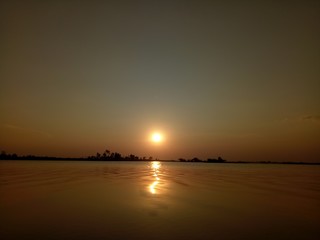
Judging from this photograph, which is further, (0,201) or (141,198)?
(141,198)

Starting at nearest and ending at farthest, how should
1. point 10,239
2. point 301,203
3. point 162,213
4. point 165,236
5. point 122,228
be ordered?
point 10,239 < point 165,236 < point 122,228 < point 162,213 < point 301,203

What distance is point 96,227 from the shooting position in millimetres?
11750

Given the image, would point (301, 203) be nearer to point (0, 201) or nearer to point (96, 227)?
point (96, 227)

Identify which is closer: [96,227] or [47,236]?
[47,236]

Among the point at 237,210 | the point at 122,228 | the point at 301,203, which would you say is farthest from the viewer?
the point at 301,203

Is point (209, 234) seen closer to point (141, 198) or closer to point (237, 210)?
point (237, 210)

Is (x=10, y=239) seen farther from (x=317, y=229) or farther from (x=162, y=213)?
(x=317, y=229)

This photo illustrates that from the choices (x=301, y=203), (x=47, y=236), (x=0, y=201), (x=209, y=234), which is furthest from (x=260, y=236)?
(x=0, y=201)

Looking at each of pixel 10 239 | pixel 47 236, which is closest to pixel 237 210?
pixel 47 236

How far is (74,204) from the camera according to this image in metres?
17.3

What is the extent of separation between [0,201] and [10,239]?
917 cm

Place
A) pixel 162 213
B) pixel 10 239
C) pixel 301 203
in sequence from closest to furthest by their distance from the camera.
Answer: pixel 10 239 < pixel 162 213 < pixel 301 203

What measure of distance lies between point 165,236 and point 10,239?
5.47 m

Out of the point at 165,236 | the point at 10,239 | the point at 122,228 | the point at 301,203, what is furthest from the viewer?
the point at 301,203
